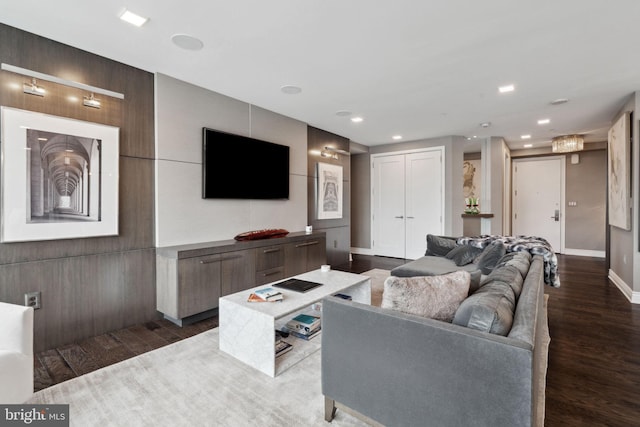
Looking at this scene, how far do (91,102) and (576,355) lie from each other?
4675 mm

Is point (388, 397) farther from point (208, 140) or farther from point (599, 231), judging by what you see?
point (599, 231)

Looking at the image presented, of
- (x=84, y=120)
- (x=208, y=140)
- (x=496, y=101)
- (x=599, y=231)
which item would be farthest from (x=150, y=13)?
(x=599, y=231)

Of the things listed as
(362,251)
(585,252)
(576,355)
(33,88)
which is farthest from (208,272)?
(585,252)

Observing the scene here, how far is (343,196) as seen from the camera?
20.5ft

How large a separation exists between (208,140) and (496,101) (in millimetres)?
3746

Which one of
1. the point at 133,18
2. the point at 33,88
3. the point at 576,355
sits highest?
the point at 133,18

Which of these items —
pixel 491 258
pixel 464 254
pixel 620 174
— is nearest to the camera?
pixel 491 258

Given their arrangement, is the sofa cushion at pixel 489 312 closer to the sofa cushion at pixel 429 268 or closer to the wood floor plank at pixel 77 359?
the sofa cushion at pixel 429 268

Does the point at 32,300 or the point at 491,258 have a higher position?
the point at 491,258

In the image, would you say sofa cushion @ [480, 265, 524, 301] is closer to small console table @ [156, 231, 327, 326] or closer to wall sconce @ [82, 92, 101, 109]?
small console table @ [156, 231, 327, 326]

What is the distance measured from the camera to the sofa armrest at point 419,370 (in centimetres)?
112

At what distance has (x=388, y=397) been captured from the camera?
4.69 feet

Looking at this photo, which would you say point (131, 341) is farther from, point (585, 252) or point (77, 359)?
point (585, 252)

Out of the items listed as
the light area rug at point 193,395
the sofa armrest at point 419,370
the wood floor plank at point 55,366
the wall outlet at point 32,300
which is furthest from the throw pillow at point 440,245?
the wall outlet at point 32,300
